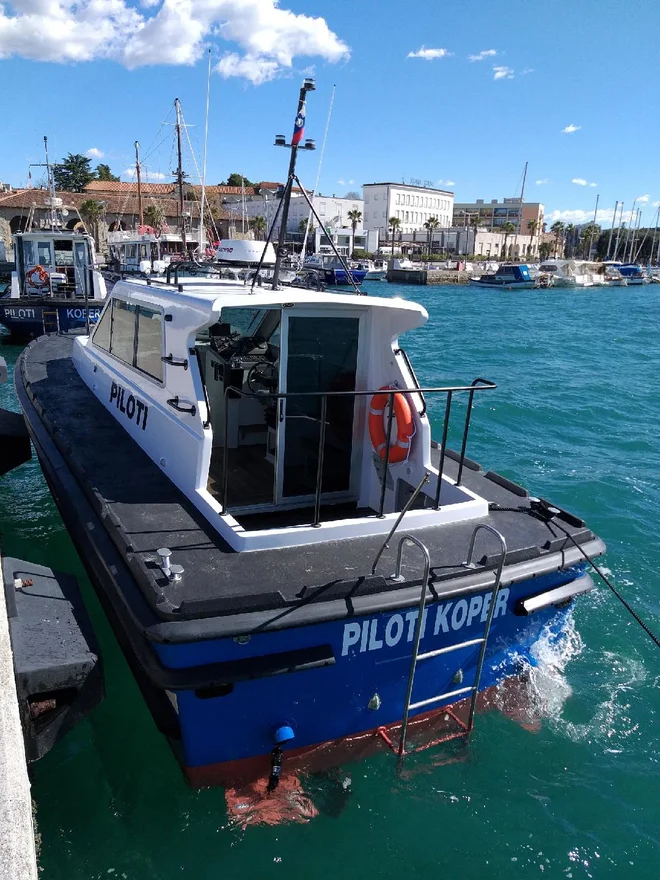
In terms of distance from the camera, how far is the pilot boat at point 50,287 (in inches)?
722

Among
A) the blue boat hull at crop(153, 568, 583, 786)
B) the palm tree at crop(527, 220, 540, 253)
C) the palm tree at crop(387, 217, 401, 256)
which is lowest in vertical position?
the blue boat hull at crop(153, 568, 583, 786)

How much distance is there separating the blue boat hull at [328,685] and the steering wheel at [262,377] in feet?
8.51

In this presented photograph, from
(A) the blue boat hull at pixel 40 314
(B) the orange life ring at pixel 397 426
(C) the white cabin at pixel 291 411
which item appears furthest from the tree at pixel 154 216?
(B) the orange life ring at pixel 397 426

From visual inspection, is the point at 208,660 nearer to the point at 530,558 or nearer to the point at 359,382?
the point at 530,558

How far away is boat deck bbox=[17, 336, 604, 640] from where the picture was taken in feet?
11.7

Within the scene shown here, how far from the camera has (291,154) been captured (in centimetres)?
480

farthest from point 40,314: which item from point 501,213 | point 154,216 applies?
point 501,213

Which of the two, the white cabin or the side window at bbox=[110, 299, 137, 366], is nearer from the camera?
the white cabin

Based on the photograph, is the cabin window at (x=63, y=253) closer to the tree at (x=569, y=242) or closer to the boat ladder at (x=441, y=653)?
the boat ladder at (x=441, y=653)

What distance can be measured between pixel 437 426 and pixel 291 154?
7824 mm

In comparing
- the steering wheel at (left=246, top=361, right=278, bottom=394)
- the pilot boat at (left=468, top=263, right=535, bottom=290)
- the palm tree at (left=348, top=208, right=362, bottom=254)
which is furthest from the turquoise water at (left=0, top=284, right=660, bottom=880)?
the palm tree at (left=348, top=208, right=362, bottom=254)

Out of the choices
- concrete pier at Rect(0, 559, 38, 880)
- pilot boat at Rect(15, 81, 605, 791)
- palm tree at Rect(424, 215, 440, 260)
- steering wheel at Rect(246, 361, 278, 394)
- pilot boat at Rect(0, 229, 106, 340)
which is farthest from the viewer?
palm tree at Rect(424, 215, 440, 260)

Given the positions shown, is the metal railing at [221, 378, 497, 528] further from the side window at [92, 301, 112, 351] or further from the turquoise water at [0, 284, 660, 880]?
the side window at [92, 301, 112, 351]

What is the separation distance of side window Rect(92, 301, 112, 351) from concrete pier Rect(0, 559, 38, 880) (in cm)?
442
